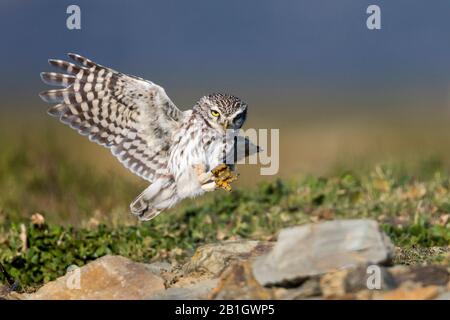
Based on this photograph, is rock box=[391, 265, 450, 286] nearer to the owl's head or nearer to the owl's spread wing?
the owl's head

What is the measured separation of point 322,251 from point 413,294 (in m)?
0.67

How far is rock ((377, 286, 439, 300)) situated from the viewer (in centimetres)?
712

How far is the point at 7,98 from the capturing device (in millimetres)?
41781

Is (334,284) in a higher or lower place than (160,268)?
higher

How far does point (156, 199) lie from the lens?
10.3 m

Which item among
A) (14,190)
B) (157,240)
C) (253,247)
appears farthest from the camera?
(14,190)

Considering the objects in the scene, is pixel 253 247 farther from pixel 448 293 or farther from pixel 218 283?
pixel 448 293

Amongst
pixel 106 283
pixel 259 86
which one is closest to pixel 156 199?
pixel 106 283

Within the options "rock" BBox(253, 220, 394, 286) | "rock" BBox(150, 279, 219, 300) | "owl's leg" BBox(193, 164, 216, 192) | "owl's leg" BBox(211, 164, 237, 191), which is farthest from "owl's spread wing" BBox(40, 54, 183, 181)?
"rock" BBox(253, 220, 394, 286)

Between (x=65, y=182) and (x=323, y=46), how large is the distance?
179 feet

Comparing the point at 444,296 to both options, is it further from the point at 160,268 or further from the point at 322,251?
the point at 160,268

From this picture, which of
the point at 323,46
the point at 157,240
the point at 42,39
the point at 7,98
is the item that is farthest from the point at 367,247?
the point at 323,46

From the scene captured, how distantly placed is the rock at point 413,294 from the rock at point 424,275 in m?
0.12
